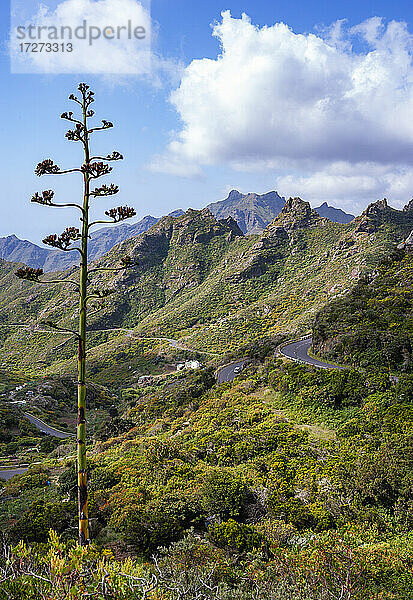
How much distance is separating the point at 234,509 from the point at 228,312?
8155 centimetres

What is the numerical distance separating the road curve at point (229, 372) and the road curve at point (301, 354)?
18.2ft

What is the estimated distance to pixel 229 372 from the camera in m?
39.4

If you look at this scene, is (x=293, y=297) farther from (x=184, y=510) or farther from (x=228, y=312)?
(x=184, y=510)

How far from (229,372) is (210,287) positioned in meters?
71.4

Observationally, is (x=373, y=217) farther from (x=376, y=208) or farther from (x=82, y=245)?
(x=82, y=245)

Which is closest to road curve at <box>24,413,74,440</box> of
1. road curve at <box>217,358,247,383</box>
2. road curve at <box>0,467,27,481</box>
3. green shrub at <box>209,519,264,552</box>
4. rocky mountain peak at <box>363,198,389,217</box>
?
road curve at <box>0,467,27,481</box>

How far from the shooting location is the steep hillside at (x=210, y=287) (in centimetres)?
8100

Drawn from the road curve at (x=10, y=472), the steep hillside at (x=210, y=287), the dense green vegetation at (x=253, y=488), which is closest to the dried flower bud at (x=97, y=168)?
the dense green vegetation at (x=253, y=488)

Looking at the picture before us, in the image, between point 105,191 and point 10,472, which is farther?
point 10,472

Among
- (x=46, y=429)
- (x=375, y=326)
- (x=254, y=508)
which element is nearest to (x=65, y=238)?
(x=254, y=508)

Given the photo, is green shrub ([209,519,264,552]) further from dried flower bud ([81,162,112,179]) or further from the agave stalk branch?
dried flower bud ([81,162,112,179])

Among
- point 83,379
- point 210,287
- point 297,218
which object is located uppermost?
point 297,218

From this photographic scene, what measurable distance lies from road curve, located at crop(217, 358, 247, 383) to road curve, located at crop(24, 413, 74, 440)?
23338 millimetres

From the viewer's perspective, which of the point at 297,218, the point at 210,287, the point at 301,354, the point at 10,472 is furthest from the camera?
the point at 297,218
